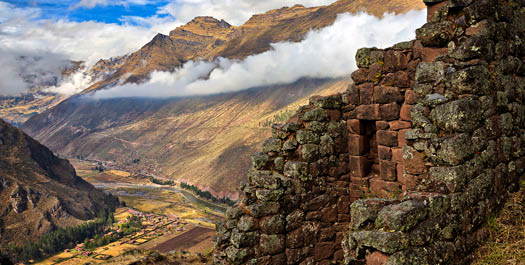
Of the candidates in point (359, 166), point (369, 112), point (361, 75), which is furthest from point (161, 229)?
point (361, 75)

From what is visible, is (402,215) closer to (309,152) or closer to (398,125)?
(398,125)

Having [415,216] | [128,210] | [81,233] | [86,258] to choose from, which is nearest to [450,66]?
[415,216]

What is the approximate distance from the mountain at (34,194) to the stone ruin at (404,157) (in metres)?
153

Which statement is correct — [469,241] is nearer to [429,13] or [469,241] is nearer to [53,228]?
[429,13]

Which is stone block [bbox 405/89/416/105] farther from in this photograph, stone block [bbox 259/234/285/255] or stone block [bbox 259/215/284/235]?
stone block [bbox 259/234/285/255]

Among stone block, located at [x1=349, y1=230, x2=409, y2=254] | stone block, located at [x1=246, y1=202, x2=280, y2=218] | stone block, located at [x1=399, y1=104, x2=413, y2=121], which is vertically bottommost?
stone block, located at [x1=246, y1=202, x2=280, y2=218]

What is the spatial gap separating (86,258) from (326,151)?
128710 millimetres

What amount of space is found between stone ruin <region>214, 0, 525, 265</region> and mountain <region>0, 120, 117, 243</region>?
503ft

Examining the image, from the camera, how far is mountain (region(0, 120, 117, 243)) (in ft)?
463

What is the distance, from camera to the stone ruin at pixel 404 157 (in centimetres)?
651

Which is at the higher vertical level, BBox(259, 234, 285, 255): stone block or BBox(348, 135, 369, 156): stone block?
BBox(348, 135, 369, 156): stone block

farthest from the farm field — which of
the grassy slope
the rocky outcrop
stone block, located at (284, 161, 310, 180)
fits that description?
the grassy slope

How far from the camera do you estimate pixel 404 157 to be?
28.1 feet

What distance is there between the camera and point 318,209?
11.4 m
